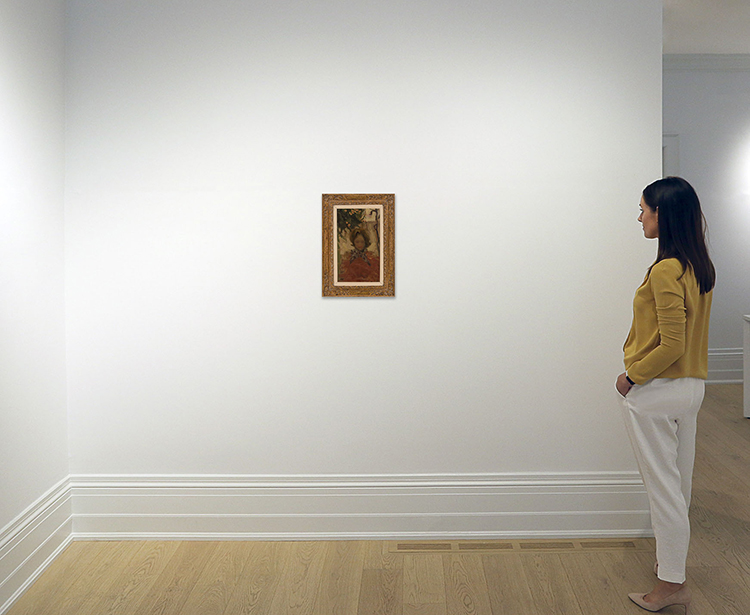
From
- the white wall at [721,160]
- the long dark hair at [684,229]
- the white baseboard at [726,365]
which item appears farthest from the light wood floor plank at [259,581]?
the white wall at [721,160]

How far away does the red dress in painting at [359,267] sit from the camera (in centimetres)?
293

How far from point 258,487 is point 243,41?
2118 mm

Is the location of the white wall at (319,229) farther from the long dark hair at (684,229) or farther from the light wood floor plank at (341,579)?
the long dark hair at (684,229)

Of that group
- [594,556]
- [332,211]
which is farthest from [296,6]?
[594,556]

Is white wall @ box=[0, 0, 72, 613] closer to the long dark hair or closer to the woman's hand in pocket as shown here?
the woman's hand in pocket

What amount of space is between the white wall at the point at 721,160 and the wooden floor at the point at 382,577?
3641mm

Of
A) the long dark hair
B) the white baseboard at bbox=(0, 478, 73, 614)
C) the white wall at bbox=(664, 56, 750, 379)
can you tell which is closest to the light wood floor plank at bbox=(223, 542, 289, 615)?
the white baseboard at bbox=(0, 478, 73, 614)

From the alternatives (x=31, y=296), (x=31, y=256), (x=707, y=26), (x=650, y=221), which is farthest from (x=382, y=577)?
(x=707, y=26)

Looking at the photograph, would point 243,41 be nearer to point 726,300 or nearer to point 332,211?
point 332,211

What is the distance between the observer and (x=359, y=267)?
9.63ft

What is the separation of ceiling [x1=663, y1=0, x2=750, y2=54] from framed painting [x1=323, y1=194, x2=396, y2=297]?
2545mm

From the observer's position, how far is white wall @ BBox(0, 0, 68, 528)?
2.46 meters

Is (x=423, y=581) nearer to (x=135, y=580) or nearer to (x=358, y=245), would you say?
(x=135, y=580)

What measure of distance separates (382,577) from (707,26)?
4.54 metres
